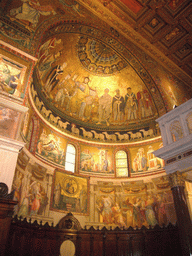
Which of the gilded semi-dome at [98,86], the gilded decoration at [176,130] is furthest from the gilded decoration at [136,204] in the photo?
the gilded decoration at [176,130]

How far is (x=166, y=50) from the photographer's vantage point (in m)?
15.3

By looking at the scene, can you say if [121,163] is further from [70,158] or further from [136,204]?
[70,158]

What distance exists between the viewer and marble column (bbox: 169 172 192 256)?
9.36 meters

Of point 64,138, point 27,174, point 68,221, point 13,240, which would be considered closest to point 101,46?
point 64,138

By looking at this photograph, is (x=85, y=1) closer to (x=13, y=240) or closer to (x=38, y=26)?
(x=38, y=26)

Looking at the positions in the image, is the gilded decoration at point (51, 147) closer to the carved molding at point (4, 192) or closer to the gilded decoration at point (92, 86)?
the gilded decoration at point (92, 86)

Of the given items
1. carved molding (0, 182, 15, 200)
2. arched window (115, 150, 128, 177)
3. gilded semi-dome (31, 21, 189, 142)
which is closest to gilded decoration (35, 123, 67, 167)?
gilded semi-dome (31, 21, 189, 142)

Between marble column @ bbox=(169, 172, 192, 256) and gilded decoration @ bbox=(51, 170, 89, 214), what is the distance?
24.3ft

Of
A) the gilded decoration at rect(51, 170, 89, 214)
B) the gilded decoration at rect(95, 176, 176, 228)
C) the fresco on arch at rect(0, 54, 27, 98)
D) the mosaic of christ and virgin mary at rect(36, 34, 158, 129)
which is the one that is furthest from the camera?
the mosaic of christ and virgin mary at rect(36, 34, 158, 129)

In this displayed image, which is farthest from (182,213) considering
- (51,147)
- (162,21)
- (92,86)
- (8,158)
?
(92,86)

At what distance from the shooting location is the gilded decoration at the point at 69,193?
15086 mm

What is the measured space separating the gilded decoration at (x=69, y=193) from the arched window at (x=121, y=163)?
3.11 metres

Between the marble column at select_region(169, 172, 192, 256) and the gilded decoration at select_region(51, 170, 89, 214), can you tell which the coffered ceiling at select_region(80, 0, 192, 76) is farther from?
the gilded decoration at select_region(51, 170, 89, 214)

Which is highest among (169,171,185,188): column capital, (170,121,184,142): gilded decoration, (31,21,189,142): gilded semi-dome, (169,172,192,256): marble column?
(31,21,189,142): gilded semi-dome
